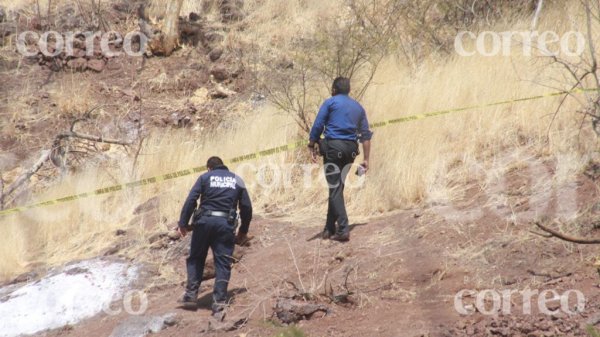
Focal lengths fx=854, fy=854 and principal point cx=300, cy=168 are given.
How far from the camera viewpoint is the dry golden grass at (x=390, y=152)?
993cm

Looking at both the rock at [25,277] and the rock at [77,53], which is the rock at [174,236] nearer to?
the rock at [25,277]

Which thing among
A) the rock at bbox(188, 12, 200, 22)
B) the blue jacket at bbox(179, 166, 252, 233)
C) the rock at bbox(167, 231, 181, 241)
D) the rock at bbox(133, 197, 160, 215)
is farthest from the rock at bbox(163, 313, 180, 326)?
the rock at bbox(188, 12, 200, 22)

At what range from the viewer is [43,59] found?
18.1 m

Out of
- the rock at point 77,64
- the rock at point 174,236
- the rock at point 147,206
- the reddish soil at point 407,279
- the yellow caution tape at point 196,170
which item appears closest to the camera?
the reddish soil at point 407,279

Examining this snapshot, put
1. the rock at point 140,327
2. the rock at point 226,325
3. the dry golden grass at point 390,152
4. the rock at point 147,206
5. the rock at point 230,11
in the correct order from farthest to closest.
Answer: the rock at point 230,11, the rock at point 147,206, the dry golden grass at point 390,152, the rock at point 140,327, the rock at point 226,325

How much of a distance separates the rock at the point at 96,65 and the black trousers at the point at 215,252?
10505 millimetres

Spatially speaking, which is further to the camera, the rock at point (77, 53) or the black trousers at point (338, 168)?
the rock at point (77, 53)

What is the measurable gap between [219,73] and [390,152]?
712 cm

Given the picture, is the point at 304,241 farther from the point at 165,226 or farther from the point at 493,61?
the point at 493,61

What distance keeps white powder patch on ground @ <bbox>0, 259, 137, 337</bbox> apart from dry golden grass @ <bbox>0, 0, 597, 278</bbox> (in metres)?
0.94

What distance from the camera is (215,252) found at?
8.07 meters

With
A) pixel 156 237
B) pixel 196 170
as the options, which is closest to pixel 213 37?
pixel 196 170

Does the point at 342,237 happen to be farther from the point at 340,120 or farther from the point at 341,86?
the point at 341,86

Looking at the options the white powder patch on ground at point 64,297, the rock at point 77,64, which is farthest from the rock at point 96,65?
the white powder patch on ground at point 64,297
